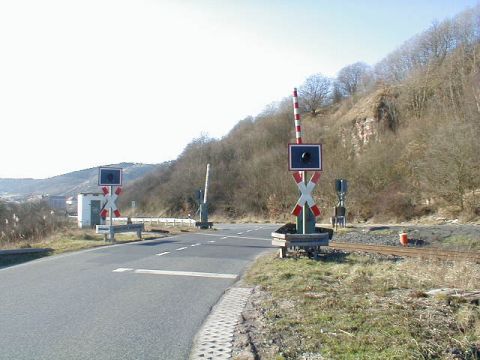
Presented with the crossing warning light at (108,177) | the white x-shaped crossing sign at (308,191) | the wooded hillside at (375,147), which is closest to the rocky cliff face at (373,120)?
the wooded hillside at (375,147)

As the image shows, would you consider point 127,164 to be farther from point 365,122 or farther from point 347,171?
point 347,171

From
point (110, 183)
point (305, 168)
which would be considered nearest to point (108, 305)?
point (305, 168)

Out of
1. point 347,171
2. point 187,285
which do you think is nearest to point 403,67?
point 347,171

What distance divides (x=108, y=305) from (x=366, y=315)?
372 cm

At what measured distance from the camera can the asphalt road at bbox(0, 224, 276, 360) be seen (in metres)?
5.46

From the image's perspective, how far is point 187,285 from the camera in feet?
30.5

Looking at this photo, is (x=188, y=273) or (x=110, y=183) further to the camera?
(x=110, y=183)

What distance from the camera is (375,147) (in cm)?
4756

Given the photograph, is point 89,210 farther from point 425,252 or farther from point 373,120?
point 373,120

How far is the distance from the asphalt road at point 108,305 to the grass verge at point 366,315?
983mm

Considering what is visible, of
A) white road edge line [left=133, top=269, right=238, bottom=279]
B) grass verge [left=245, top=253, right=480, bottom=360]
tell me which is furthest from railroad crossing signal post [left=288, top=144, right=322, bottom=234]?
white road edge line [left=133, top=269, right=238, bottom=279]

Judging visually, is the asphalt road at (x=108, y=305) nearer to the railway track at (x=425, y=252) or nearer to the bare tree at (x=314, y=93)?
the railway track at (x=425, y=252)

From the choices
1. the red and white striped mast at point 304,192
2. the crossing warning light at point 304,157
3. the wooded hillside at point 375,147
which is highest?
the wooded hillside at point 375,147

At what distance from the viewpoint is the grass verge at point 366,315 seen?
496 cm
